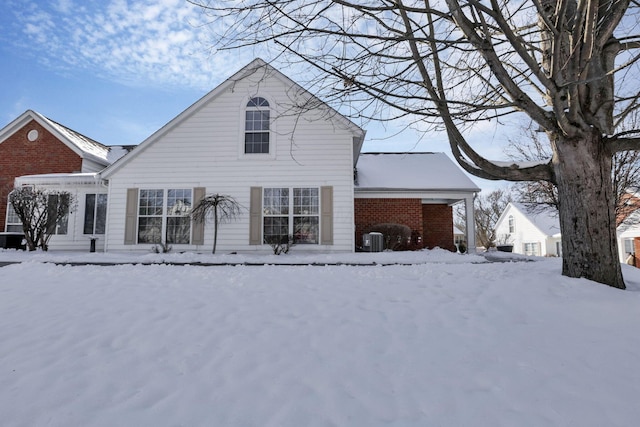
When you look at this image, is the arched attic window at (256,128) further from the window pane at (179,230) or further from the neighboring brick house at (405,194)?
the neighboring brick house at (405,194)

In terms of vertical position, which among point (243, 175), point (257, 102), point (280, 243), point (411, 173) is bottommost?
point (280, 243)

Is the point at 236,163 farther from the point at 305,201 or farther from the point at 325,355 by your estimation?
the point at 325,355

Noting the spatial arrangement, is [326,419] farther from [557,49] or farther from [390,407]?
[557,49]

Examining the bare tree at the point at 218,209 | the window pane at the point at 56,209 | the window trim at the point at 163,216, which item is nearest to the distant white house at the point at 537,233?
the bare tree at the point at 218,209

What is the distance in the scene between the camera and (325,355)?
9.43 ft

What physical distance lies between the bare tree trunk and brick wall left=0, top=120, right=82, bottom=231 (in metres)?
17.6

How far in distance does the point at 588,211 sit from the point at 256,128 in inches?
355

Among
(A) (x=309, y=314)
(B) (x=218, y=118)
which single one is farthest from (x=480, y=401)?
(B) (x=218, y=118)

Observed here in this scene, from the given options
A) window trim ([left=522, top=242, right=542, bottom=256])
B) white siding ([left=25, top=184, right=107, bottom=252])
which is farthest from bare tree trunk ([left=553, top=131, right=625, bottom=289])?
window trim ([left=522, top=242, right=542, bottom=256])

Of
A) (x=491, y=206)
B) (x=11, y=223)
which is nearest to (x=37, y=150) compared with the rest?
(x=11, y=223)

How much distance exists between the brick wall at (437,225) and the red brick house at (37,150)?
14.6 metres

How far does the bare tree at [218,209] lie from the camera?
10.8 meters

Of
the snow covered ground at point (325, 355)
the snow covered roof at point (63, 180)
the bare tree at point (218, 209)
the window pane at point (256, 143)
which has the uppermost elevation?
the window pane at point (256, 143)

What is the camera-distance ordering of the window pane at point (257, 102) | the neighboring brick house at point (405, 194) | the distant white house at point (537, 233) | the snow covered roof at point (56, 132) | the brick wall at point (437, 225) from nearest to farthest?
the window pane at point (257, 102) < the neighboring brick house at point (405, 194) < the brick wall at point (437, 225) < the snow covered roof at point (56, 132) < the distant white house at point (537, 233)
